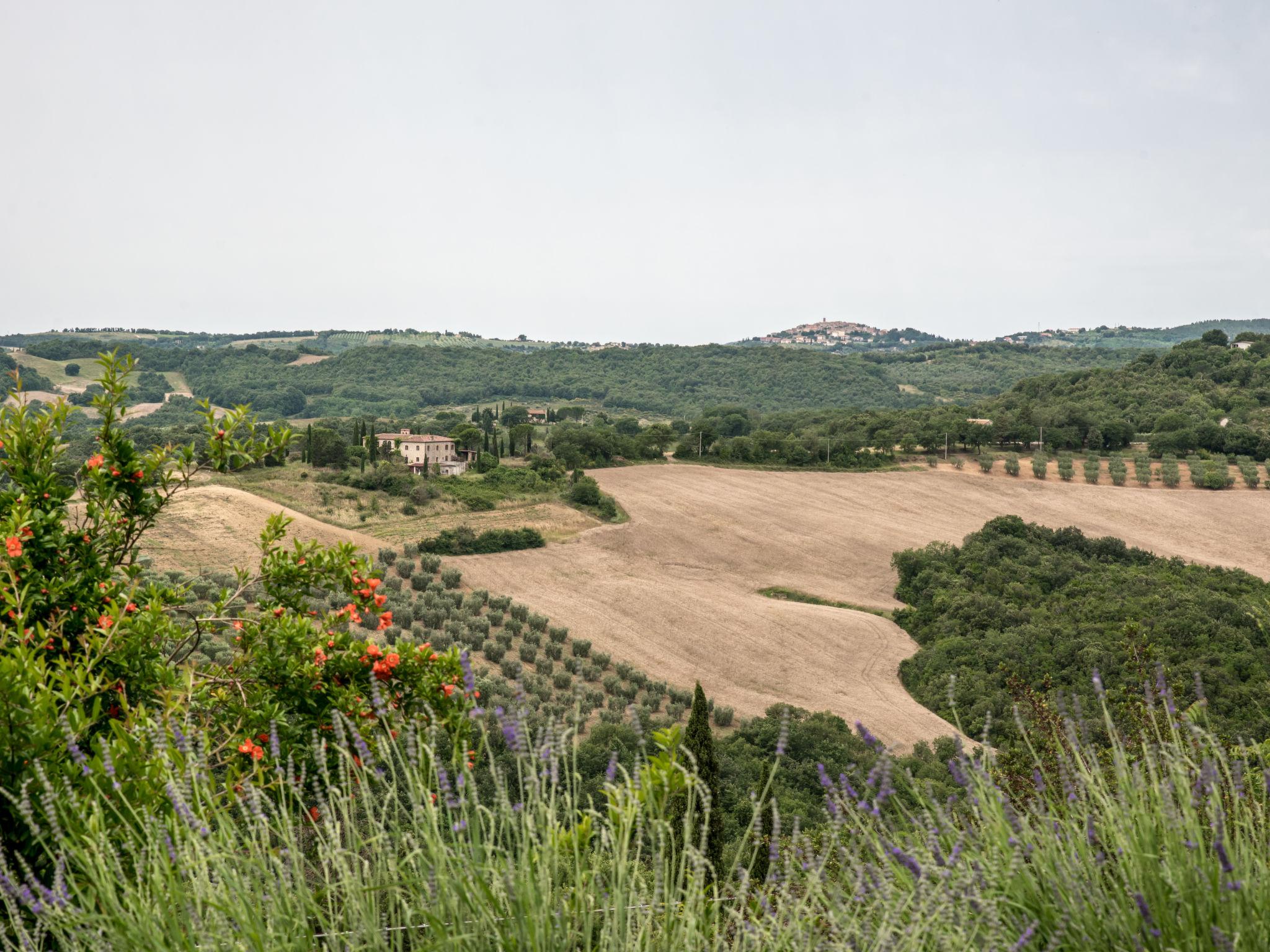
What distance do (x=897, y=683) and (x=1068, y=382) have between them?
61905 mm

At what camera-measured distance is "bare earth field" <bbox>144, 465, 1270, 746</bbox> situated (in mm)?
26812

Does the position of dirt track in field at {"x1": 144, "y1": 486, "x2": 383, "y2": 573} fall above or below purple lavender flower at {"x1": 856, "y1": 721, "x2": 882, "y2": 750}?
below

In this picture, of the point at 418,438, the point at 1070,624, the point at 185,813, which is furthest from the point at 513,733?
the point at 418,438

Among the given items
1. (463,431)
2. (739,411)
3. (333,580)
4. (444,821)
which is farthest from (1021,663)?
(739,411)

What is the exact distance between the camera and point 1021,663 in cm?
2453

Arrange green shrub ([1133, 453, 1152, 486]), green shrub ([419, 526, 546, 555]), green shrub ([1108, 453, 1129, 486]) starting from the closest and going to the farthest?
green shrub ([419, 526, 546, 555])
green shrub ([1133, 453, 1152, 486])
green shrub ([1108, 453, 1129, 486])

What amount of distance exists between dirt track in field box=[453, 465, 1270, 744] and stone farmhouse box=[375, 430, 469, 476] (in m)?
11.2

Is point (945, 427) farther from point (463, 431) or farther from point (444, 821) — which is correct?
point (444, 821)

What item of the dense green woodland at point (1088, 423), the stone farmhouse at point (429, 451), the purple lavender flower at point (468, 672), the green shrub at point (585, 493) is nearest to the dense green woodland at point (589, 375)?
the dense green woodland at point (1088, 423)

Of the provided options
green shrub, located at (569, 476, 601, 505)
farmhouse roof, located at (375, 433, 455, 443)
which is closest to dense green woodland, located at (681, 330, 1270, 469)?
green shrub, located at (569, 476, 601, 505)

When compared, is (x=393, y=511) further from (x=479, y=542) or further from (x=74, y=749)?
(x=74, y=749)

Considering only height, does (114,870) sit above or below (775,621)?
above

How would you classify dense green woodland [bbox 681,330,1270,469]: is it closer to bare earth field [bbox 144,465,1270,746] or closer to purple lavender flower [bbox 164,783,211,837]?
bare earth field [bbox 144,465,1270,746]

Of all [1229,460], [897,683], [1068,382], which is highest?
[1068,382]
